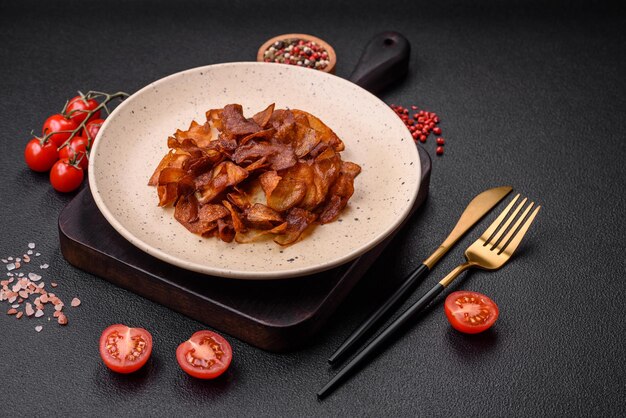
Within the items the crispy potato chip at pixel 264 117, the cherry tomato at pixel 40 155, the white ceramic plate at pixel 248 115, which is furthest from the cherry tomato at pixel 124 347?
the cherry tomato at pixel 40 155

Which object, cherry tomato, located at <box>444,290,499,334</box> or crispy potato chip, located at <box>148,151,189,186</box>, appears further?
crispy potato chip, located at <box>148,151,189,186</box>

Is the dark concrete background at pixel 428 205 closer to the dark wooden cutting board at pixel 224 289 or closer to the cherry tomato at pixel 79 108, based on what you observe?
the dark wooden cutting board at pixel 224 289

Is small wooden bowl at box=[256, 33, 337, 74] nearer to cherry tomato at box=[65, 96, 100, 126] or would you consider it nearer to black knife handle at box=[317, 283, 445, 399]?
cherry tomato at box=[65, 96, 100, 126]

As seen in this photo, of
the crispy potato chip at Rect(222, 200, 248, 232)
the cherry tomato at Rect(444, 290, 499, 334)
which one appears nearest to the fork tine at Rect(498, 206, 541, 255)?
the cherry tomato at Rect(444, 290, 499, 334)

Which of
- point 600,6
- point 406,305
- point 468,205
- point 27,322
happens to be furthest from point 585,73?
point 27,322

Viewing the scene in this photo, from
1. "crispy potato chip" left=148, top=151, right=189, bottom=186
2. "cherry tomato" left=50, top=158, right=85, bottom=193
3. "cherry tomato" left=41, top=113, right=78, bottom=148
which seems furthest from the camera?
"cherry tomato" left=41, top=113, right=78, bottom=148

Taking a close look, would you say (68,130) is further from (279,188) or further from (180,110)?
(279,188)
